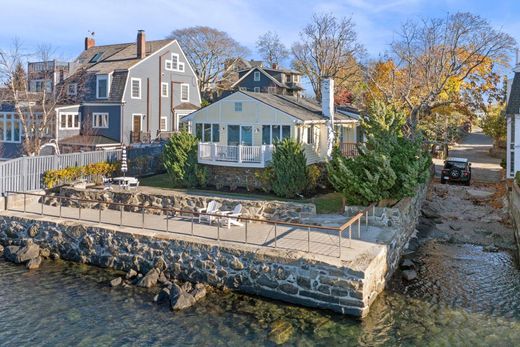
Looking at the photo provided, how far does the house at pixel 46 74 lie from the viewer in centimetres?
3825

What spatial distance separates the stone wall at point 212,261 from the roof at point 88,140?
54.0ft

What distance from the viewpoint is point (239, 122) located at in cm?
2569

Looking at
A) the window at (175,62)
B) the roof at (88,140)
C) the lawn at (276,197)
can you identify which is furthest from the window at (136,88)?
the lawn at (276,197)

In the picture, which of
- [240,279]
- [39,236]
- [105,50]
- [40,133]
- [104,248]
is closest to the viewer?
[240,279]

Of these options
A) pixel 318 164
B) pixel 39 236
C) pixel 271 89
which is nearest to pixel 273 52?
pixel 271 89

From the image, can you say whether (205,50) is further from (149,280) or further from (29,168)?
(149,280)

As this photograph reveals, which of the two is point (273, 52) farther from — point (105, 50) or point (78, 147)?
point (78, 147)

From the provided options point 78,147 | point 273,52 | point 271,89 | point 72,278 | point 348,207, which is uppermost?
point 273,52

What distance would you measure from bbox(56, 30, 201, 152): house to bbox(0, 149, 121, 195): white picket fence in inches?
380

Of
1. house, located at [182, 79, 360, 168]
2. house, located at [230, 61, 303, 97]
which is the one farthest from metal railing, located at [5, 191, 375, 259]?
house, located at [230, 61, 303, 97]

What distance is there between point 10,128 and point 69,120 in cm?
527

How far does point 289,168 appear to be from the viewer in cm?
2231

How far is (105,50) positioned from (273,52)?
1260 inches

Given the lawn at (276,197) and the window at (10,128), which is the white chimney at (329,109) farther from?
the window at (10,128)
